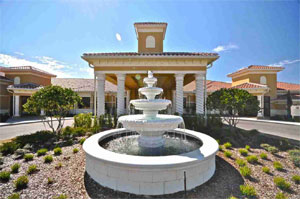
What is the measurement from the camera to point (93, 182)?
10.9 ft

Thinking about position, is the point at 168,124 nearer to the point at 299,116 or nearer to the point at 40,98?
the point at 40,98

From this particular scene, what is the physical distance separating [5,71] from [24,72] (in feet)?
7.48

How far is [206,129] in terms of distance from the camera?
8859 millimetres

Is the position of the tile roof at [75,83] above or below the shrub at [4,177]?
above

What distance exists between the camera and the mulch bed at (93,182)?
2.98 meters

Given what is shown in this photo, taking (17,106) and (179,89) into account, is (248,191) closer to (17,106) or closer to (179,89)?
(179,89)

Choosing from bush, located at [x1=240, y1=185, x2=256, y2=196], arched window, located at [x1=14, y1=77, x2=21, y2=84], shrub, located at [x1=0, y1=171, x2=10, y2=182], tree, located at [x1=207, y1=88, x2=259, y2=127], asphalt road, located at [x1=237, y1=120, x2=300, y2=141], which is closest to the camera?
bush, located at [x1=240, y1=185, x2=256, y2=196]

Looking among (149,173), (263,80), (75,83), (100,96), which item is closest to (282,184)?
(149,173)

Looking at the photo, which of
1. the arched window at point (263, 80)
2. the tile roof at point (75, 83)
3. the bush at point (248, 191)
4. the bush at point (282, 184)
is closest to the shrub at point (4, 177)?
the bush at point (248, 191)

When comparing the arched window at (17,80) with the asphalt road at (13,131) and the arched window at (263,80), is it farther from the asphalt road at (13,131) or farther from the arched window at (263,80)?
the arched window at (263,80)

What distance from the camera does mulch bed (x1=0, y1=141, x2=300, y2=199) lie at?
2.98 m

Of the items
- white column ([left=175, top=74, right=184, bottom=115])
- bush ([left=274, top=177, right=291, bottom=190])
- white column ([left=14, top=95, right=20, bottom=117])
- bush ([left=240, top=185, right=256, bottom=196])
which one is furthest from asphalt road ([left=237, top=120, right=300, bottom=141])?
white column ([left=14, top=95, right=20, bottom=117])

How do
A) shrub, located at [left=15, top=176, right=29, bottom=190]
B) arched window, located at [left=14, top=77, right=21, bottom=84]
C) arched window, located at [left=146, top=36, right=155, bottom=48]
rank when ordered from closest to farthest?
shrub, located at [left=15, top=176, right=29, bottom=190] → arched window, located at [left=146, top=36, right=155, bottom=48] → arched window, located at [left=14, top=77, right=21, bottom=84]

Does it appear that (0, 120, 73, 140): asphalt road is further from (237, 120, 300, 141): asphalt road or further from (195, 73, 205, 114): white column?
(237, 120, 300, 141): asphalt road
